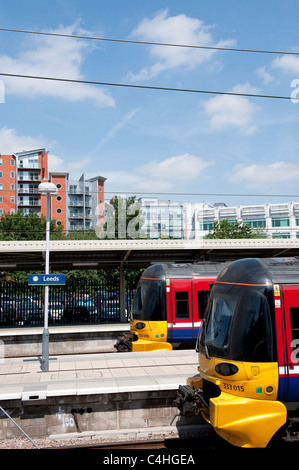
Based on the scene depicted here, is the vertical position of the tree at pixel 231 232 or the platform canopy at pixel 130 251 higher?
the tree at pixel 231 232

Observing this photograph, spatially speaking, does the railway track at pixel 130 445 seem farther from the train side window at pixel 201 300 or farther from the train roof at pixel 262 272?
the train side window at pixel 201 300

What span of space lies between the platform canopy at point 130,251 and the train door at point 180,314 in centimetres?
560

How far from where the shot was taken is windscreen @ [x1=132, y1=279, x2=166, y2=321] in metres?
13.8

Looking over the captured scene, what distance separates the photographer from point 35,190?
86125 mm

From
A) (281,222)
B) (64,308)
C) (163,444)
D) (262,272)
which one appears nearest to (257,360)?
(262,272)

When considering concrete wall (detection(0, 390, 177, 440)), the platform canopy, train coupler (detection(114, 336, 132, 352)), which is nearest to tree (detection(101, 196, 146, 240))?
the platform canopy

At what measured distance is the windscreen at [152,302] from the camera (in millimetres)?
13766

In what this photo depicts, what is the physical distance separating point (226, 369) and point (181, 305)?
7.18 meters

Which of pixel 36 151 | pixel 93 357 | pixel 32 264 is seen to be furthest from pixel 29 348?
pixel 36 151

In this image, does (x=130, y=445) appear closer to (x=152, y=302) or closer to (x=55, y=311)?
(x=152, y=302)

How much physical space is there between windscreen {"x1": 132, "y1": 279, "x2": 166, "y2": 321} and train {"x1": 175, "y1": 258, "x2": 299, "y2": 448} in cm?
647

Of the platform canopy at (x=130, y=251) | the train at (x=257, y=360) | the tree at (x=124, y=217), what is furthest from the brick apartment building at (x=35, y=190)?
the train at (x=257, y=360)

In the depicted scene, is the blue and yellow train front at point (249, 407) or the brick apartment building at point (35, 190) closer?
the blue and yellow train front at point (249, 407)

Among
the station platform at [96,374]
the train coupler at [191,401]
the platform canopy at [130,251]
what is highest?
the platform canopy at [130,251]
